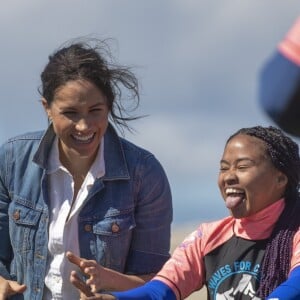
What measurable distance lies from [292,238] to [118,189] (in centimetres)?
A: 111

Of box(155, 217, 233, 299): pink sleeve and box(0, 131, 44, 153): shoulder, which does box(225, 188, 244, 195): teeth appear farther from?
box(0, 131, 44, 153): shoulder

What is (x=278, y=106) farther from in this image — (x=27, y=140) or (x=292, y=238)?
(x=27, y=140)

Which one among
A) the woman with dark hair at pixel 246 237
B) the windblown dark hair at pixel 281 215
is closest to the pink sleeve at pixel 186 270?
the woman with dark hair at pixel 246 237

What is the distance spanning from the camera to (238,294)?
15.4 ft

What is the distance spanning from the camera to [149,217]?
552 centimetres

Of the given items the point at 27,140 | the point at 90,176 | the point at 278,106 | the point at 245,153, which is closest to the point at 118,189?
the point at 90,176

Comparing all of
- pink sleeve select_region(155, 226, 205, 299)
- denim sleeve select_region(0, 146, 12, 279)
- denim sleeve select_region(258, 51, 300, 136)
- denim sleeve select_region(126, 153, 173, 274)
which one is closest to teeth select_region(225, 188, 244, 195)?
pink sleeve select_region(155, 226, 205, 299)

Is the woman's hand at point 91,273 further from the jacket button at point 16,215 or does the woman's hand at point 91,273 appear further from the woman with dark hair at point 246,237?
the jacket button at point 16,215

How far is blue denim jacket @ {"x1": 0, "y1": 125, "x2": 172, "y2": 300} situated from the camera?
5.40m

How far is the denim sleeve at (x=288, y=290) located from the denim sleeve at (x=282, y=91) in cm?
182

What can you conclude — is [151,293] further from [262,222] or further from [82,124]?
[82,124]

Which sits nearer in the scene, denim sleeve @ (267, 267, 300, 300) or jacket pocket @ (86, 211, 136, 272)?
denim sleeve @ (267, 267, 300, 300)

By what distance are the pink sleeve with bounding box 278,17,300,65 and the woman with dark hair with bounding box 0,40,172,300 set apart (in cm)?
274

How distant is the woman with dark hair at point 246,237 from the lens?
4.68 meters
